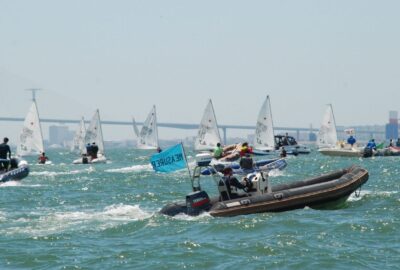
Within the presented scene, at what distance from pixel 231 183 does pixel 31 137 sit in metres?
37.4

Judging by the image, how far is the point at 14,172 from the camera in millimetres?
35781

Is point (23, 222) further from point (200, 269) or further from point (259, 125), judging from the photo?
point (259, 125)

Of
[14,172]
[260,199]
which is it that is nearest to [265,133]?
[14,172]

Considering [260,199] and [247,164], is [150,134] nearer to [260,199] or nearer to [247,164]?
[247,164]

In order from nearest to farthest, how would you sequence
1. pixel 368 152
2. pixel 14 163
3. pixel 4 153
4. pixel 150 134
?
pixel 4 153
pixel 14 163
pixel 368 152
pixel 150 134

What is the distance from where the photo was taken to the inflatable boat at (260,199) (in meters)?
20.5

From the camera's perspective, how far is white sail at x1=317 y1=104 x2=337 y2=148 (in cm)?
7519

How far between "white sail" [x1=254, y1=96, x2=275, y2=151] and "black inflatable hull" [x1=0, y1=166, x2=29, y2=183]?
3009cm

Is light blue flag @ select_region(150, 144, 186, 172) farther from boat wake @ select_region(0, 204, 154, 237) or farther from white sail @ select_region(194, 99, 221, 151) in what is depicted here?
white sail @ select_region(194, 99, 221, 151)

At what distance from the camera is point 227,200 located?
68.7ft

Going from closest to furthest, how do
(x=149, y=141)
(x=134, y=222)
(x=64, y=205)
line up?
1. (x=134, y=222)
2. (x=64, y=205)
3. (x=149, y=141)

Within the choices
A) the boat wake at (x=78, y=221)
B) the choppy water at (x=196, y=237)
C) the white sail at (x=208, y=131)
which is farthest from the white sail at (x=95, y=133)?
the boat wake at (x=78, y=221)

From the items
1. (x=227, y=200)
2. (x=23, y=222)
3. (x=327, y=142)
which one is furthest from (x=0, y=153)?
(x=327, y=142)

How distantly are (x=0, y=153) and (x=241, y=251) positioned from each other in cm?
2041
